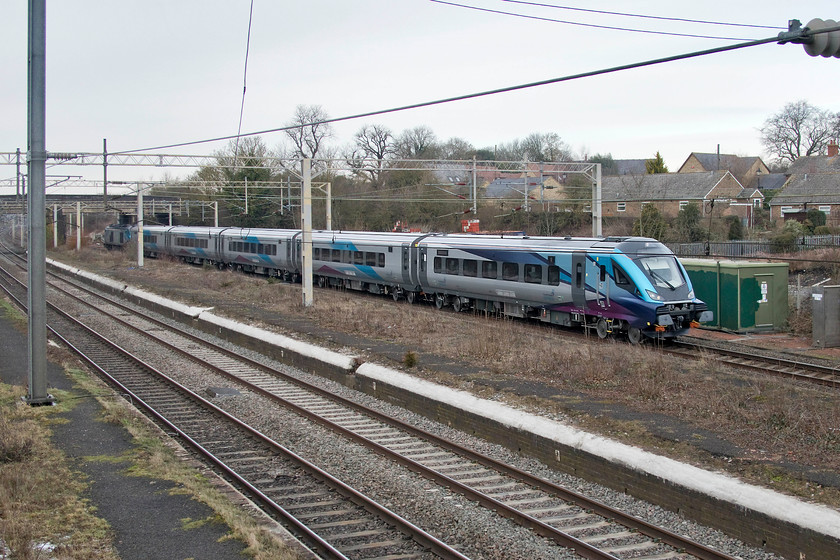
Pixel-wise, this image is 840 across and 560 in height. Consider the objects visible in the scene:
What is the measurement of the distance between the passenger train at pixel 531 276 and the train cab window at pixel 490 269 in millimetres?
31

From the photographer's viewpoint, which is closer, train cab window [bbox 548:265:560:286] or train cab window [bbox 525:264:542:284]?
train cab window [bbox 548:265:560:286]

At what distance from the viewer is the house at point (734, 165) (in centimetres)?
8106

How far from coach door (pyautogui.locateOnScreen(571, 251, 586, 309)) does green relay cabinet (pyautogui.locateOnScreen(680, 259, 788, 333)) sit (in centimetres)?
434

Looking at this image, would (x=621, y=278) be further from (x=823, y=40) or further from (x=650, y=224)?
(x=650, y=224)

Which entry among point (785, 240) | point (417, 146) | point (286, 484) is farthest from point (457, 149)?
point (286, 484)

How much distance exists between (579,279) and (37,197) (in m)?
13.2

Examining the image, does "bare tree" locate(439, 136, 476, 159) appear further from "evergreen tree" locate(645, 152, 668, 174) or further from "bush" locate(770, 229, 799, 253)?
"bush" locate(770, 229, 799, 253)

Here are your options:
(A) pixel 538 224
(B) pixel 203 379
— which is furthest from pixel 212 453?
(A) pixel 538 224

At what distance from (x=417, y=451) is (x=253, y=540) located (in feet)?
13.5

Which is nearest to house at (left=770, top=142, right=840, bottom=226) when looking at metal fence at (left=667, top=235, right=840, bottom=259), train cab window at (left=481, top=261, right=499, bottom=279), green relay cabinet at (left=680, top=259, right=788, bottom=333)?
metal fence at (left=667, top=235, right=840, bottom=259)

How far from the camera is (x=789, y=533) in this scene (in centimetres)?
702

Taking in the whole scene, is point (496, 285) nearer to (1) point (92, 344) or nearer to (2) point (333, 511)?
(1) point (92, 344)

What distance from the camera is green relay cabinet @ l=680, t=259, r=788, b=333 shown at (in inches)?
837

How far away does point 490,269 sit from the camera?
79.3 ft
